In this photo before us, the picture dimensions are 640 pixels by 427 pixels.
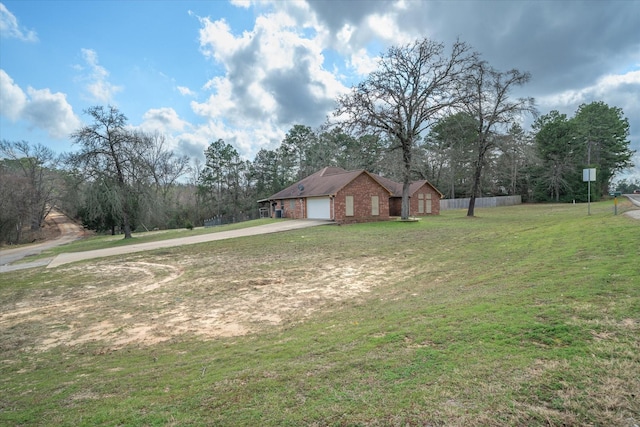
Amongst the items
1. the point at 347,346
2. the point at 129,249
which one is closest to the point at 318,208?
the point at 129,249

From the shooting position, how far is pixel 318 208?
101ft

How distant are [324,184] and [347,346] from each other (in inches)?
1092

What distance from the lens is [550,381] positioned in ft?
9.80

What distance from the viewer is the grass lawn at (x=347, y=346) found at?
2889 millimetres

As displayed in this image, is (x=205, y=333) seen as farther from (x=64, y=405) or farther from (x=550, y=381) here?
(x=550, y=381)

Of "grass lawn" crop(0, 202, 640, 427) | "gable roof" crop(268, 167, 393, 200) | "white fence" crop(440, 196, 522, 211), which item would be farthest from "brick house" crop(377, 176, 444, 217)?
"grass lawn" crop(0, 202, 640, 427)

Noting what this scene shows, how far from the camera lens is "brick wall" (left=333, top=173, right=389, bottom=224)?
93.9 ft

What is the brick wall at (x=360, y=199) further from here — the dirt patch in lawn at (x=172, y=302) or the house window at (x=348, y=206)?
the dirt patch in lawn at (x=172, y=302)

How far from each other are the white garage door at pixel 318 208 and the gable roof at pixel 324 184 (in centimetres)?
52

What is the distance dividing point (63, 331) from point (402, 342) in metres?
6.60

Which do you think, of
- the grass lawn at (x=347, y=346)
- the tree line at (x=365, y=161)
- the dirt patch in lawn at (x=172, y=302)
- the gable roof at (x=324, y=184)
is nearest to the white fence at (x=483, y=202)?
the tree line at (x=365, y=161)

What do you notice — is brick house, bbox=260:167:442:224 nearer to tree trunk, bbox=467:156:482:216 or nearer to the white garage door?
the white garage door

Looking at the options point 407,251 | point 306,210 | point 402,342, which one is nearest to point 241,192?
point 306,210

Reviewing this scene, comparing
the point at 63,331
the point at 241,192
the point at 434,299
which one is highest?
the point at 241,192
